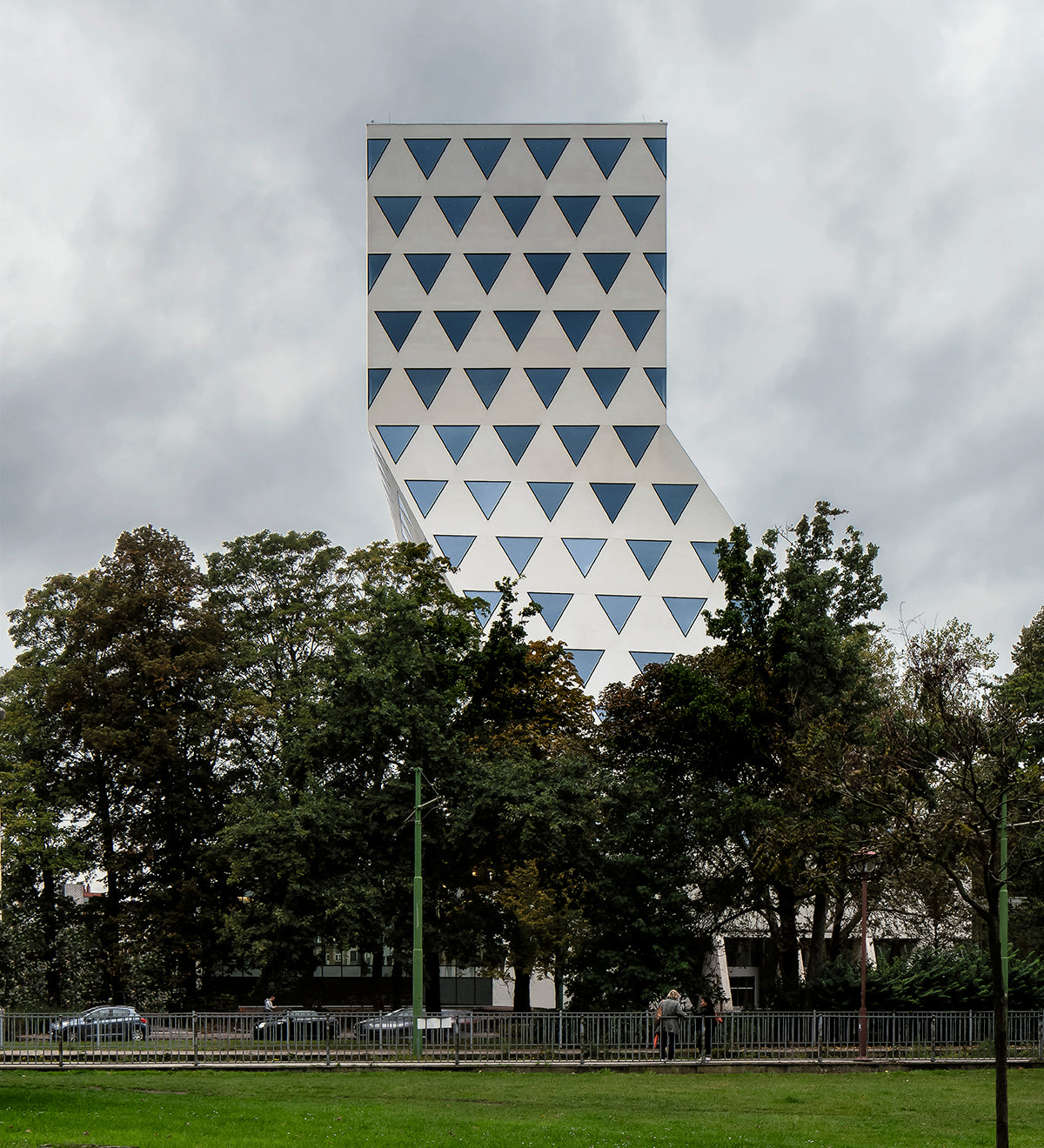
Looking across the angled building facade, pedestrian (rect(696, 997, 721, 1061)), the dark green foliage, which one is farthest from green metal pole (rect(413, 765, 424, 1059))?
the angled building facade

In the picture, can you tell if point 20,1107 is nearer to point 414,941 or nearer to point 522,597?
point 414,941

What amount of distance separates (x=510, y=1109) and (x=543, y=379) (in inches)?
1917

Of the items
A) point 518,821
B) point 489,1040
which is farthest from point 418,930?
point 489,1040

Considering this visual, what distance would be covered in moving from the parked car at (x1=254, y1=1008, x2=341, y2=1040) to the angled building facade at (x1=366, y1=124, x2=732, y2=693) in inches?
1259

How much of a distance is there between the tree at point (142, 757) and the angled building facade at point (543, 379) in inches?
744

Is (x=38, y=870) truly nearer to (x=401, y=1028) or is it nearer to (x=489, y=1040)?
(x=401, y=1028)

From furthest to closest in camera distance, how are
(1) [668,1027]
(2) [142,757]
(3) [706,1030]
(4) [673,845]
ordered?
(2) [142,757] < (4) [673,845] < (3) [706,1030] < (1) [668,1027]

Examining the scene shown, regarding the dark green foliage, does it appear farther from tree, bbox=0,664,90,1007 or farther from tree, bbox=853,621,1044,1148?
tree, bbox=0,664,90,1007

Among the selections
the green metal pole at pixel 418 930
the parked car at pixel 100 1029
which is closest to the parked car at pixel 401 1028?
the green metal pole at pixel 418 930

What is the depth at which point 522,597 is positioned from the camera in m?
60.7

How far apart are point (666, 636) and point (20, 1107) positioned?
44871 mm

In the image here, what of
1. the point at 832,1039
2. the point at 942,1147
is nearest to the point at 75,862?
the point at 832,1039

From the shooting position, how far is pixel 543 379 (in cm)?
6444

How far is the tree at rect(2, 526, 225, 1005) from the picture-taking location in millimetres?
41344
